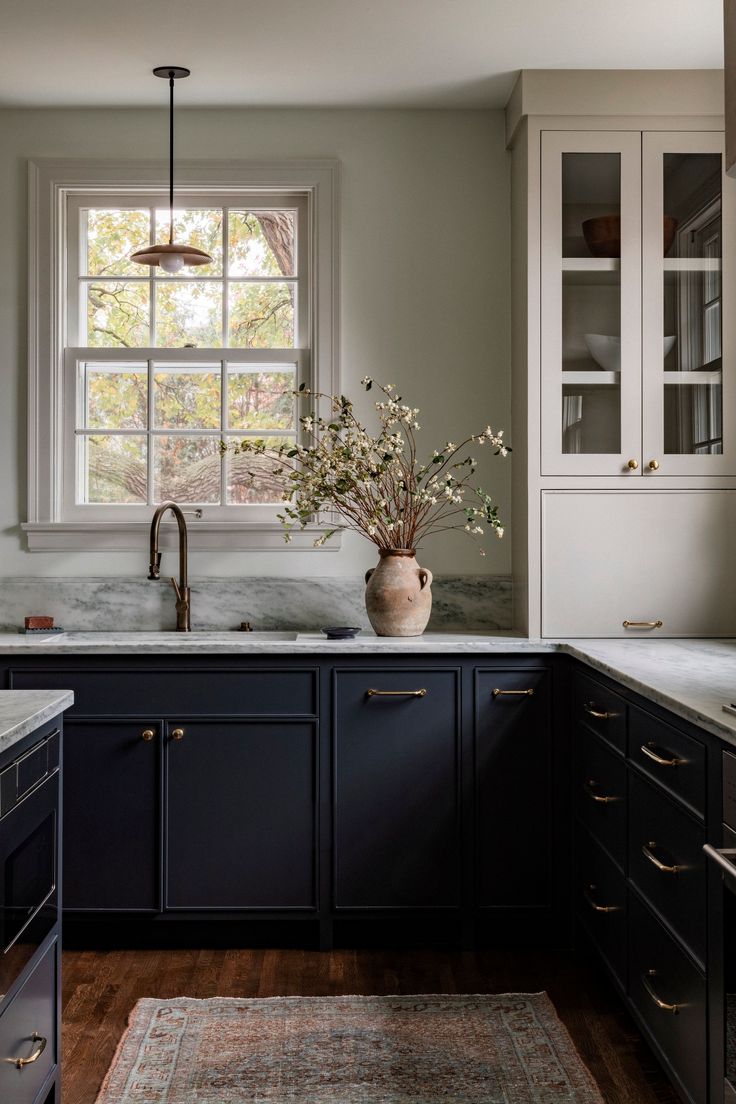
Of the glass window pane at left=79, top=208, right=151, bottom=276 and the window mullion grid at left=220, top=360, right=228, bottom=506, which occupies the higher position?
→ the glass window pane at left=79, top=208, right=151, bottom=276

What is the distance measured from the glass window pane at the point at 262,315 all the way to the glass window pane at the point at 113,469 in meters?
0.55

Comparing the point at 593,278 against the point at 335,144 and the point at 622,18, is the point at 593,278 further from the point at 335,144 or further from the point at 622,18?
the point at 335,144

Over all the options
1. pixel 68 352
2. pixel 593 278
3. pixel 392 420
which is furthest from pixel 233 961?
pixel 593 278

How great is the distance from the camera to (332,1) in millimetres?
2902

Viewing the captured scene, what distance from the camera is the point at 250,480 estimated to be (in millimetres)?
3725

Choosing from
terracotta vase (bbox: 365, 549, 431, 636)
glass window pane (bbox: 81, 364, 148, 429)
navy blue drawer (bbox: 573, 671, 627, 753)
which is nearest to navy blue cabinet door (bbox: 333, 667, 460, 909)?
terracotta vase (bbox: 365, 549, 431, 636)

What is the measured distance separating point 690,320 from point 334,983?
233 cm

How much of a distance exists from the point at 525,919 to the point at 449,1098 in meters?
0.90

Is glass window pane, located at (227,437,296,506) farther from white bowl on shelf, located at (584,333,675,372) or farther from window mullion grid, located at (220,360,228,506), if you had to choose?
white bowl on shelf, located at (584,333,675,372)

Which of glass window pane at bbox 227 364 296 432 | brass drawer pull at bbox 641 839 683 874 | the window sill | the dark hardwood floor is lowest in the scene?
the dark hardwood floor

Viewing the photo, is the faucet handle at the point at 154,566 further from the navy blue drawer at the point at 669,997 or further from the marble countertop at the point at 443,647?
the navy blue drawer at the point at 669,997

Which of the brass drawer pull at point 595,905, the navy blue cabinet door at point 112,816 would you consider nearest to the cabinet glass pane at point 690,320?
the brass drawer pull at point 595,905

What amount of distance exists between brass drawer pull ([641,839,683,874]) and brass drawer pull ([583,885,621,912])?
0.31 meters

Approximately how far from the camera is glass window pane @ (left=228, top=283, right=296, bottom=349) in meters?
3.75
